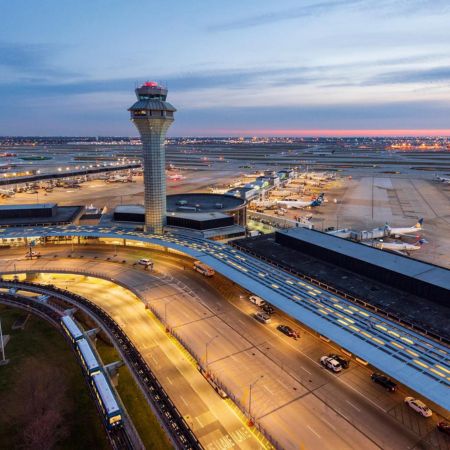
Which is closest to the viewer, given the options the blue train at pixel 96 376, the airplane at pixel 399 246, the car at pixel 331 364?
the blue train at pixel 96 376

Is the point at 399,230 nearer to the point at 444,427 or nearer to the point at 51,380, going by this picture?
the point at 444,427

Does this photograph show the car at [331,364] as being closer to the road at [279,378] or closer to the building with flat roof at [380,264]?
the road at [279,378]

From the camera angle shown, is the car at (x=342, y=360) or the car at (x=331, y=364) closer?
the car at (x=331, y=364)

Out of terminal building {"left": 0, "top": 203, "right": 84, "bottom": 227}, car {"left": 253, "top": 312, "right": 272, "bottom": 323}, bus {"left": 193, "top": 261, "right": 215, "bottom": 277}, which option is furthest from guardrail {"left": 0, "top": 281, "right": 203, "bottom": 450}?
terminal building {"left": 0, "top": 203, "right": 84, "bottom": 227}

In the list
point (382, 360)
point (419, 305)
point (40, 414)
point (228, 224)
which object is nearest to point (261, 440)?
point (382, 360)

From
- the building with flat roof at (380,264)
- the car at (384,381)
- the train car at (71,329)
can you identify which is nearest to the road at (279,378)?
the car at (384,381)

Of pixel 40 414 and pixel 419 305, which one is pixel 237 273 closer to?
pixel 419 305
